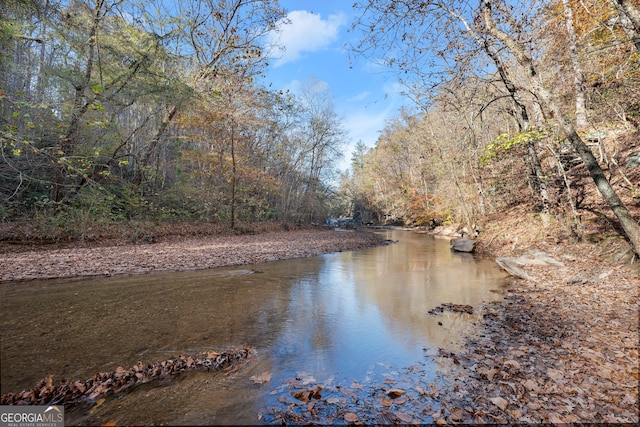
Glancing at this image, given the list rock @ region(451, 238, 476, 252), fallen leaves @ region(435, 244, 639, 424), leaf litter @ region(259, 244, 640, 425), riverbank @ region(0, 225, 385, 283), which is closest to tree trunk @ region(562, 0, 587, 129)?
fallen leaves @ region(435, 244, 639, 424)

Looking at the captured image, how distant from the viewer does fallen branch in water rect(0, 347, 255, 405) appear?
291 centimetres

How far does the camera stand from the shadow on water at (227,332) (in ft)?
10.0

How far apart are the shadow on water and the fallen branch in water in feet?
0.53

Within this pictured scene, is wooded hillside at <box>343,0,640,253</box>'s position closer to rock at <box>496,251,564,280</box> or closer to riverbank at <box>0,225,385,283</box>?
rock at <box>496,251,564,280</box>

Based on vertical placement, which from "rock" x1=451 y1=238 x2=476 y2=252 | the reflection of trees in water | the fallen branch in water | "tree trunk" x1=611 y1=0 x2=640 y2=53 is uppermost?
"tree trunk" x1=611 y1=0 x2=640 y2=53

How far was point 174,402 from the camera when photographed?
292 cm

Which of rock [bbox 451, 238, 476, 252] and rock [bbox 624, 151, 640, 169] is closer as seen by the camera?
rock [bbox 624, 151, 640, 169]

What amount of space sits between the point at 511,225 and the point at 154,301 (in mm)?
15280

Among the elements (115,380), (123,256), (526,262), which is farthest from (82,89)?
(526,262)

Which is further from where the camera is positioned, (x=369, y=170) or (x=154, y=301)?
(x=369, y=170)

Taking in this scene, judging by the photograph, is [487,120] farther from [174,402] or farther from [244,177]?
[174,402]

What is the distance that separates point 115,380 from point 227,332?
69.3 inches

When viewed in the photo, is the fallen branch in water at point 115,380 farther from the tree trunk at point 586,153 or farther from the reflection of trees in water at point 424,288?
A: the tree trunk at point 586,153

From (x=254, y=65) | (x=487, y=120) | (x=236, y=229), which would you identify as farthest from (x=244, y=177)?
(x=487, y=120)
